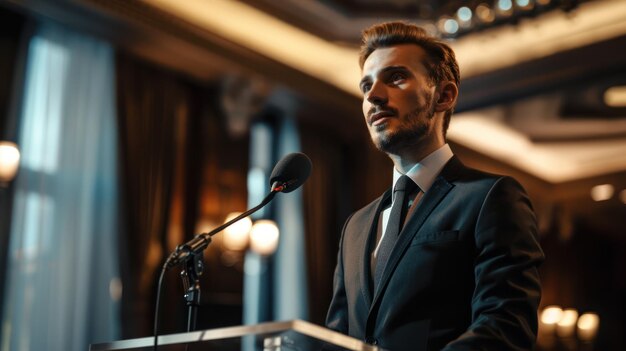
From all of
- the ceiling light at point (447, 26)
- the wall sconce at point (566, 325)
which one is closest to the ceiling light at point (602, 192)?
the wall sconce at point (566, 325)

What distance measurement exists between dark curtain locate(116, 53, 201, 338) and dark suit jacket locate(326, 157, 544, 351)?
4548 mm

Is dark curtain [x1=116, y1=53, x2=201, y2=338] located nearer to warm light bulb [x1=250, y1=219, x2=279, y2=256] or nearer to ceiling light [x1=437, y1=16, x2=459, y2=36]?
warm light bulb [x1=250, y1=219, x2=279, y2=256]

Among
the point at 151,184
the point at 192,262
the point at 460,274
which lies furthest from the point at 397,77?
the point at 151,184

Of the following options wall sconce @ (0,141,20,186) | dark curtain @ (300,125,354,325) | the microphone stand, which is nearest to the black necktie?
the microphone stand

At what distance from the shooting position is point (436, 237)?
6.53 feet

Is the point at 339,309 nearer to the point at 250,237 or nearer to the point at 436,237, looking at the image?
the point at 436,237

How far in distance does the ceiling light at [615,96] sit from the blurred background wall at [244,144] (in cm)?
2

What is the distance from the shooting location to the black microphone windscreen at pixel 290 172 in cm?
217

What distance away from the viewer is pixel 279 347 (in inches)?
62.5

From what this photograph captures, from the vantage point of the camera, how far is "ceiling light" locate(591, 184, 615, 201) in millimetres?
8391

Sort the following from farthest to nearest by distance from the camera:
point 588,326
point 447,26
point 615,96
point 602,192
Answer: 1. point 602,192
2. point 588,326
3. point 615,96
4. point 447,26

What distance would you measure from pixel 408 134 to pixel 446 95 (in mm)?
240

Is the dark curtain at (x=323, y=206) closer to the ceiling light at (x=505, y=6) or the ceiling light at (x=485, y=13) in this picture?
the ceiling light at (x=485, y=13)

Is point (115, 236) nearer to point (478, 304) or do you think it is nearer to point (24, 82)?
point (24, 82)
